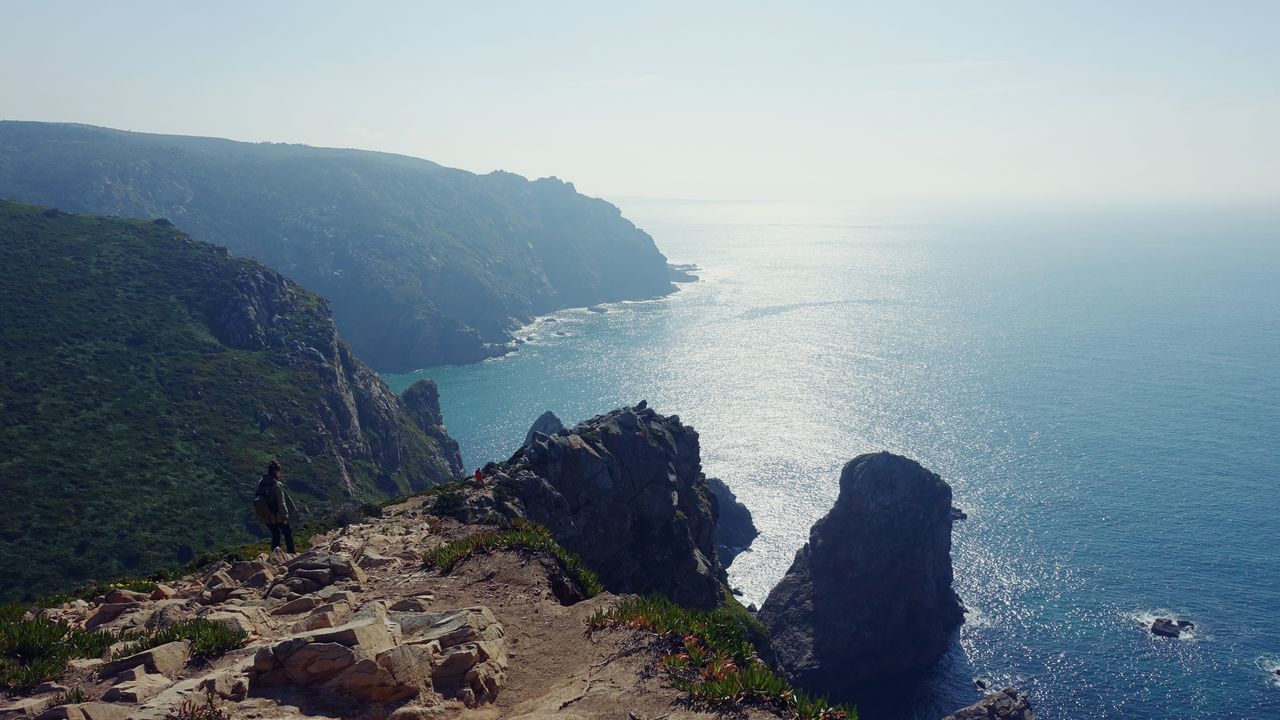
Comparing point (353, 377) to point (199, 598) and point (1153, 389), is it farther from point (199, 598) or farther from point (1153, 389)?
point (1153, 389)

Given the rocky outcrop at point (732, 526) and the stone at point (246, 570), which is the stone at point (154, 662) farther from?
the rocky outcrop at point (732, 526)

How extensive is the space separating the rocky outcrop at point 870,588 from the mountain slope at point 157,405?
6204 centimetres

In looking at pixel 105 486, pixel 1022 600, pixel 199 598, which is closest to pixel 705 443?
pixel 1022 600

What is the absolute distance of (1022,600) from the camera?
292ft

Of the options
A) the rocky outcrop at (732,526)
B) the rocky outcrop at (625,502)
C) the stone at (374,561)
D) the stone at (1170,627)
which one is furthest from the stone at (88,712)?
the stone at (1170,627)

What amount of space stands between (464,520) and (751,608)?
221ft

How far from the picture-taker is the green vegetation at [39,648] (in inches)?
605

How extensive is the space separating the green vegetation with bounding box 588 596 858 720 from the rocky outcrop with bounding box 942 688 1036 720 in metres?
51.9

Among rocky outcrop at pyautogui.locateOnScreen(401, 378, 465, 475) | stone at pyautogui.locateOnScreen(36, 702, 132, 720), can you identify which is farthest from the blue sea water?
stone at pyautogui.locateOnScreen(36, 702, 132, 720)

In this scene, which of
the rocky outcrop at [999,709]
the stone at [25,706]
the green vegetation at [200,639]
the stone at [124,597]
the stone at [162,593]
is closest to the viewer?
the stone at [25,706]

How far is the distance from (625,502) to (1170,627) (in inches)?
2649

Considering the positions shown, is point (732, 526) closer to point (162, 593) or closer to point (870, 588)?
point (870, 588)

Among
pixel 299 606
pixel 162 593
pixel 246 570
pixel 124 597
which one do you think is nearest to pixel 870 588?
pixel 246 570

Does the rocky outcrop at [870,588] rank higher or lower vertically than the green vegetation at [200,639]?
lower
